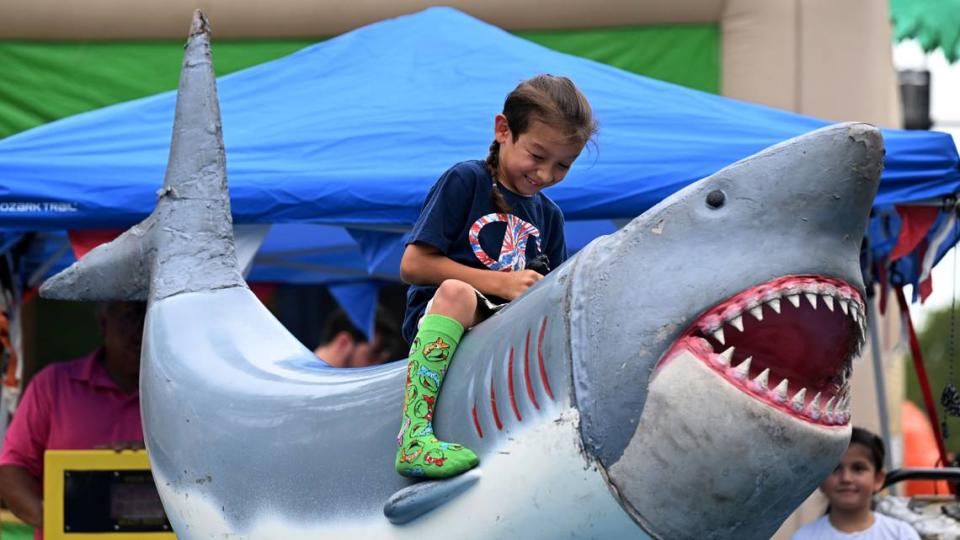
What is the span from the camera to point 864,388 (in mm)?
7973

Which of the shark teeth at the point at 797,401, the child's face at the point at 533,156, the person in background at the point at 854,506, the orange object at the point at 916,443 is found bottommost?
the orange object at the point at 916,443

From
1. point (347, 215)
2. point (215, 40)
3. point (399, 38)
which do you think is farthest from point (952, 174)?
point (215, 40)

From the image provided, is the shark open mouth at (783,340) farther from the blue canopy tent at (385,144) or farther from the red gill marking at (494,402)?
the blue canopy tent at (385,144)

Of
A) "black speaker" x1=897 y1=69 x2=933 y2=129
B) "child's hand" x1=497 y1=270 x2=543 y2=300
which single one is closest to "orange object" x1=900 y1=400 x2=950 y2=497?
"black speaker" x1=897 y1=69 x2=933 y2=129

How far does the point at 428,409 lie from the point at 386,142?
9.09 feet

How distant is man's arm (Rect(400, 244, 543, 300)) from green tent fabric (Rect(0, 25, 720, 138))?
17.9 feet

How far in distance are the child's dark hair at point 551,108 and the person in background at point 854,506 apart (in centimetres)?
267

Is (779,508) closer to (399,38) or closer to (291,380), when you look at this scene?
(291,380)

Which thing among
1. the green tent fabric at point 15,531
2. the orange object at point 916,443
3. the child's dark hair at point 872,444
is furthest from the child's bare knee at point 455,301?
the orange object at point 916,443

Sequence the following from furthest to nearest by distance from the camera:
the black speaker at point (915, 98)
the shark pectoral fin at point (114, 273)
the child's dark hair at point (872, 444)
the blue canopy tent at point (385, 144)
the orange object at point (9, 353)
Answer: the black speaker at point (915, 98) < the orange object at point (9, 353) < the child's dark hair at point (872, 444) < the blue canopy tent at point (385, 144) < the shark pectoral fin at point (114, 273)

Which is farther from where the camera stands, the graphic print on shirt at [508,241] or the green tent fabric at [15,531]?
the green tent fabric at [15,531]

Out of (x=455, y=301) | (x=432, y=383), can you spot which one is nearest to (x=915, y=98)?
(x=455, y=301)

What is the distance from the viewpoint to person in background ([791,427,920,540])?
548cm

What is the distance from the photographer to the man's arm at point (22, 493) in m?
5.49
